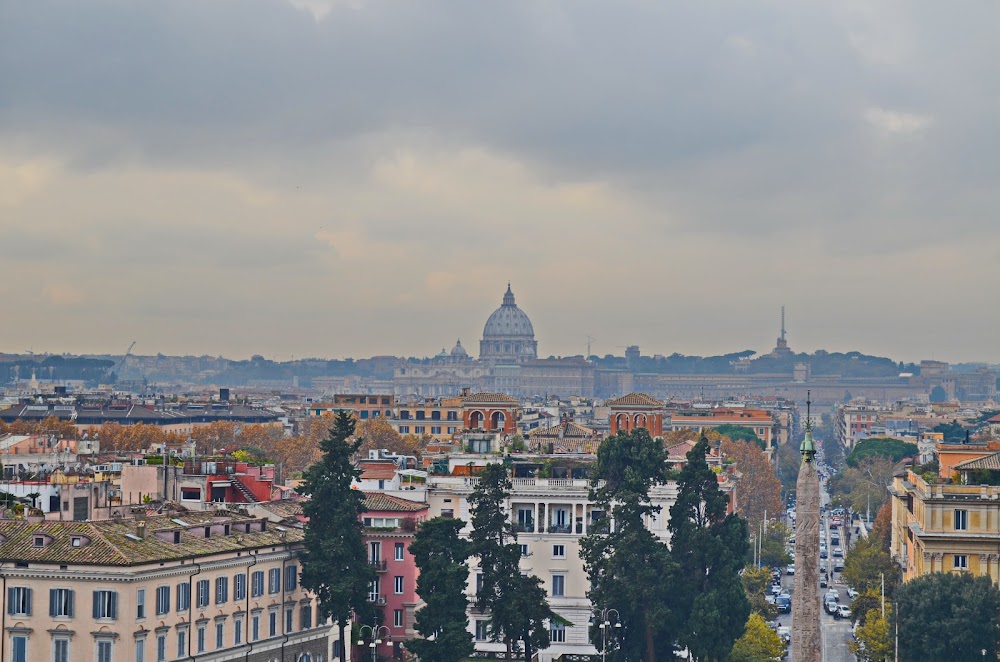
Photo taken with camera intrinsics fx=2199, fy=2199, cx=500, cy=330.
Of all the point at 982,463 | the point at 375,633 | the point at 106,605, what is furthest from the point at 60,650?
the point at 982,463

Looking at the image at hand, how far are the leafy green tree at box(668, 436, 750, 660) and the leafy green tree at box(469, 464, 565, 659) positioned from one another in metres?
5.04

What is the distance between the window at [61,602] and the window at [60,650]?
0.74 m

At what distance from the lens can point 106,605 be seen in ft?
204

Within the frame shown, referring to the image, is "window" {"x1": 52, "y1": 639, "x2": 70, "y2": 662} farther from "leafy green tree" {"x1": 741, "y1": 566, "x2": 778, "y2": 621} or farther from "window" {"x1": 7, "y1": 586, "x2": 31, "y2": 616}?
"leafy green tree" {"x1": 741, "y1": 566, "x2": 778, "y2": 621}

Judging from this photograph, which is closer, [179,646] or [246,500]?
[179,646]

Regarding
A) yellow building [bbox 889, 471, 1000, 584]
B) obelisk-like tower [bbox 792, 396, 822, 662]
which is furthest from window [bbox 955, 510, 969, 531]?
obelisk-like tower [bbox 792, 396, 822, 662]

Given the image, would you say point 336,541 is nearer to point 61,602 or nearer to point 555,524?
point 61,602

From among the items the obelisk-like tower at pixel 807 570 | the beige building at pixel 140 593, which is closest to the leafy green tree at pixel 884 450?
the beige building at pixel 140 593

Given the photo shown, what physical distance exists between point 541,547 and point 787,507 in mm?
103487

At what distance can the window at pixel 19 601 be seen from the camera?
62.7 m

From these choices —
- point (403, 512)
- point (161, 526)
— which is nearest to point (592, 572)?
point (403, 512)

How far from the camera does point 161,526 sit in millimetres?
67875

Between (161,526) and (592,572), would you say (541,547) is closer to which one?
(592,572)

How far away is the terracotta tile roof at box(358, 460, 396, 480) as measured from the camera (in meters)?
90.4
